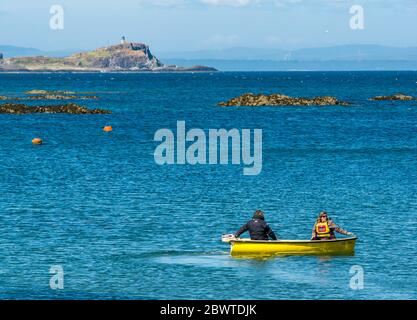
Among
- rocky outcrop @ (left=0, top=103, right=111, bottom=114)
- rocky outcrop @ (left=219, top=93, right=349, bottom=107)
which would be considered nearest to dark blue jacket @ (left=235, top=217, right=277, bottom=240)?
rocky outcrop @ (left=0, top=103, right=111, bottom=114)

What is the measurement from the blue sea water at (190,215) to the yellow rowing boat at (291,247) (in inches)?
19.5

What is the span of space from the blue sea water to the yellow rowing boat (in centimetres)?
50

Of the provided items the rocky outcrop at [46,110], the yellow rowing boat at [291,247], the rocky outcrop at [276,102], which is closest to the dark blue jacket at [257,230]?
the yellow rowing boat at [291,247]

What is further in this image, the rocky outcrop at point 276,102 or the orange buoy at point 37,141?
the rocky outcrop at point 276,102

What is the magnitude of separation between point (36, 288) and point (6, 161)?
165 ft

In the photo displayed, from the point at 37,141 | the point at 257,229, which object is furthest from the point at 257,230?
the point at 37,141

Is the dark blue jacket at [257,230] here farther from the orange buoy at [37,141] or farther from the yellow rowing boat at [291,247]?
the orange buoy at [37,141]

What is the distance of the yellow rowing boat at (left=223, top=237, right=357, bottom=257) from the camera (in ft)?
132

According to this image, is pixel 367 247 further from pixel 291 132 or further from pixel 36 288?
pixel 291 132

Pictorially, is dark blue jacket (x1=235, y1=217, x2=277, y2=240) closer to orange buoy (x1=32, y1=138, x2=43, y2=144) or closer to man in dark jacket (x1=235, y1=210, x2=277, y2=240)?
man in dark jacket (x1=235, y1=210, x2=277, y2=240)

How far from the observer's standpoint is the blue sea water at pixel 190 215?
36.6m

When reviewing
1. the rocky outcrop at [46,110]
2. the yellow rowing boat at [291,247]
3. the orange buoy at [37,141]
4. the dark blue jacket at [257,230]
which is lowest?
the orange buoy at [37,141]

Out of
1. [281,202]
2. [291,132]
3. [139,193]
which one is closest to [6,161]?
[139,193]

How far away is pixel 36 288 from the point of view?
35.7 m
